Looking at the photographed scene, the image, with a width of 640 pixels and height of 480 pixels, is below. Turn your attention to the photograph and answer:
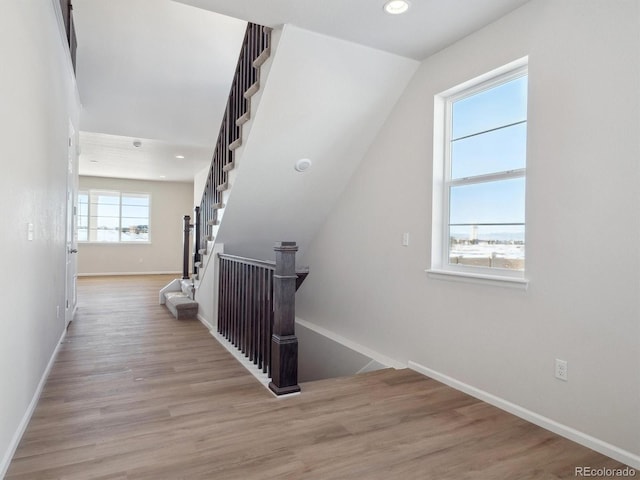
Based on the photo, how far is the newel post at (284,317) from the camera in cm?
280

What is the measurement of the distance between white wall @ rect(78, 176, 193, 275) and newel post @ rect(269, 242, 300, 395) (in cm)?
945

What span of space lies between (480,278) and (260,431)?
5.61 ft

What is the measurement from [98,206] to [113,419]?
974cm

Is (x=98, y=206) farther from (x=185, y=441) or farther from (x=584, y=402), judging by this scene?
(x=584, y=402)

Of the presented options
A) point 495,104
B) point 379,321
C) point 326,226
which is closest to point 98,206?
point 326,226

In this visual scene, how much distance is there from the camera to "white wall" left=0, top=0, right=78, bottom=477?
1798mm

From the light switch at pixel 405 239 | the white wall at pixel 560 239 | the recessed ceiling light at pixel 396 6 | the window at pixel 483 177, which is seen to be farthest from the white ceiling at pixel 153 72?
the light switch at pixel 405 239

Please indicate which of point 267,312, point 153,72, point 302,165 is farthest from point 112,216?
point 267,312

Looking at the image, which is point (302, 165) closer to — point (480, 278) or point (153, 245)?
point (480, 278)

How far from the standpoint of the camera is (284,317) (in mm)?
2852

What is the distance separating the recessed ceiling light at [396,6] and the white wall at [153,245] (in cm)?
999

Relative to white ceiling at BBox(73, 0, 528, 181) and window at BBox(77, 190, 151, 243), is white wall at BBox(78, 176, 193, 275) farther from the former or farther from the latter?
white ceiling at BBox(73, 0, 528, 181)

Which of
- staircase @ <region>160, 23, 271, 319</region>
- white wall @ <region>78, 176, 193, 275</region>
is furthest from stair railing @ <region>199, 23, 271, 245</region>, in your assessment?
white wall @ <region>78, 176, 193, 275</region>

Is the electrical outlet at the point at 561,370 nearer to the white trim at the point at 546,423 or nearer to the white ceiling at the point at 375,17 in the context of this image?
the white trim at the point at 546,423
